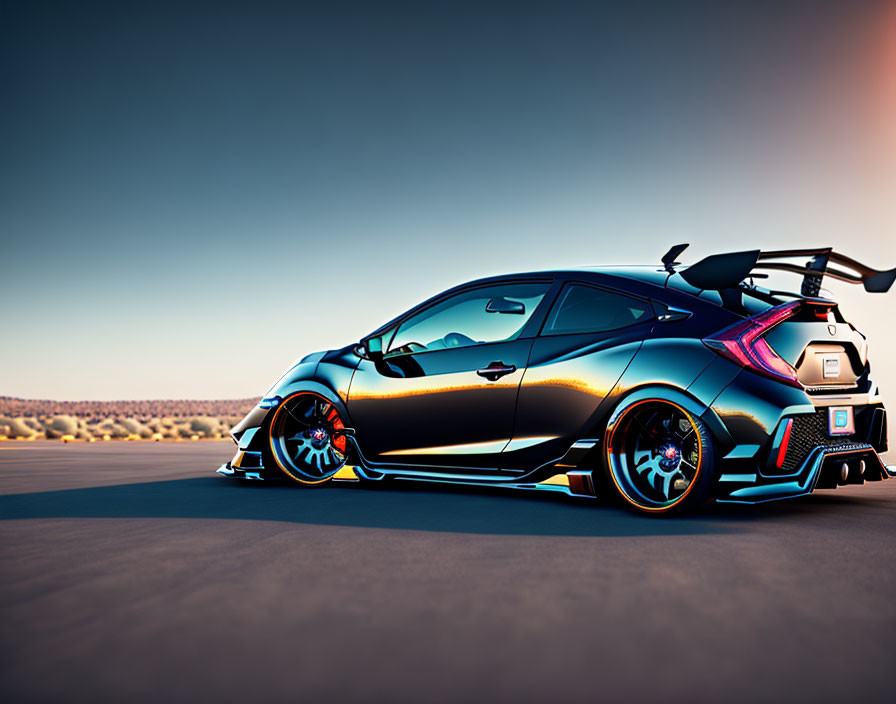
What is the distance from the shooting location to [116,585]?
3.29 metres

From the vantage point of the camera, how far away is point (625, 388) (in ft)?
17.3

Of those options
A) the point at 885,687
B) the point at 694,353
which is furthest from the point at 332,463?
the point at 885,687

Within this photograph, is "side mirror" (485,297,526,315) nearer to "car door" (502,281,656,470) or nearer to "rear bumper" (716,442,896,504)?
"car door" (502,281,656,470)

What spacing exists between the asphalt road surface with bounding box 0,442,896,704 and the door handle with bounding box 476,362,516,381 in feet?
3.33

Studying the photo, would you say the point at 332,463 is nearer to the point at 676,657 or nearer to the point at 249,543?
the point at 249,543

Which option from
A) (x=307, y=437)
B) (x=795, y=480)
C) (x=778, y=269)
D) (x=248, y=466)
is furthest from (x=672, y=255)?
(x=248, y=466)

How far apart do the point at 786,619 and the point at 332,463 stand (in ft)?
15.4

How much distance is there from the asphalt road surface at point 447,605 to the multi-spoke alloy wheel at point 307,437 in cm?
161

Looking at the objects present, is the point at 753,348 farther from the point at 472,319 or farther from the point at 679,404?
the point at 472,319

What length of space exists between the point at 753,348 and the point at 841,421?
0.79 meters

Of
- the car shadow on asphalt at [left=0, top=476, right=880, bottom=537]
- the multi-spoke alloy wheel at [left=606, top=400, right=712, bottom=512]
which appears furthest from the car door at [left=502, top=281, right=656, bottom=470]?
the car shadow on asphalt at [left=0, top=476, right=880, bottom=537]

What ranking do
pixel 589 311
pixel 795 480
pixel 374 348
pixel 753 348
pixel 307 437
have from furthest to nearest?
pixel 307 437
pixel 374 348
pixel 589 311
pixel 753 348
pixel 795 480

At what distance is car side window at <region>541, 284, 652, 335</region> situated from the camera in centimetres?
563

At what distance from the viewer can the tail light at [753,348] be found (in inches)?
193
